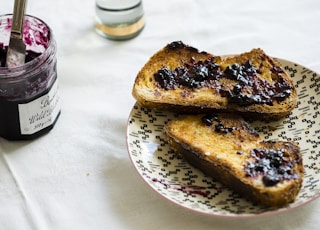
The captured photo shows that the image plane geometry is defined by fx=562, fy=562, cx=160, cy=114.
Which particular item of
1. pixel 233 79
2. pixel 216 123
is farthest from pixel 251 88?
pixel 216 123

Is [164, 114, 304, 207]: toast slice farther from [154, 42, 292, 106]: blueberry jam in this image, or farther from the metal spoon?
the metal spoon

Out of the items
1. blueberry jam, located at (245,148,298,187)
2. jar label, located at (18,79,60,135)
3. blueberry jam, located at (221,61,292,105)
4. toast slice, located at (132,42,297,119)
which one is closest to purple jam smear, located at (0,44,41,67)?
jar label, located at (18,79,60,135)

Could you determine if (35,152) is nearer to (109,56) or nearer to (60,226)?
(60,226)

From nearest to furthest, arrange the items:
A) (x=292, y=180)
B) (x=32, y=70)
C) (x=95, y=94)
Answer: (x=292, y=180) → (x=32, y=70) → (x=95, y=94)

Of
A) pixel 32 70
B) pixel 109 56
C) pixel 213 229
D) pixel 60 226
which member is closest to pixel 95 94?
pixel 109 56

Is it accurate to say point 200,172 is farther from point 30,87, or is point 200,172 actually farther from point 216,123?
point 30,87

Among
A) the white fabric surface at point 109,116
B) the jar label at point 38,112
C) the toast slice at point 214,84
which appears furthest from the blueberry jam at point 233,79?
the jar label at point 38,112
